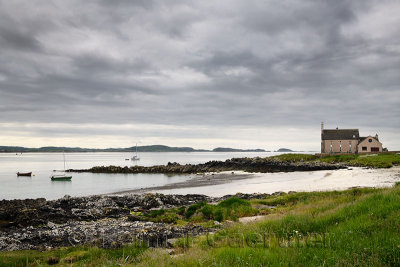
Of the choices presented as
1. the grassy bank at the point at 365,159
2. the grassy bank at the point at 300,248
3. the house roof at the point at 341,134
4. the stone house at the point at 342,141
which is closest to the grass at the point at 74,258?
the grassy bank at the point at 300,248

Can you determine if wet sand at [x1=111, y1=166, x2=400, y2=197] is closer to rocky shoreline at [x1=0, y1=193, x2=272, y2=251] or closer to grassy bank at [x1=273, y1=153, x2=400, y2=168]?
rocky shoreline at [x1=0, y1=193, x2=272, y2=251]

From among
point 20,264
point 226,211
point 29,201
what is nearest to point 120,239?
point 20,264

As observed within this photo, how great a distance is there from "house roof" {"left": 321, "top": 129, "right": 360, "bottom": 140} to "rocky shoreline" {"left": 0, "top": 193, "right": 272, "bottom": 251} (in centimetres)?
7743

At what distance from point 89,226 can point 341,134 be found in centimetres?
9589

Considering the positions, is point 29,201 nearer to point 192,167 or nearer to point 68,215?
point 68,215

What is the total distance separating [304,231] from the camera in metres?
10.4

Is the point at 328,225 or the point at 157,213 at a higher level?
the point at 328,225

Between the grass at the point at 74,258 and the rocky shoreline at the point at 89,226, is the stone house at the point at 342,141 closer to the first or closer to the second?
the rocky shoreline at the point at 89,226

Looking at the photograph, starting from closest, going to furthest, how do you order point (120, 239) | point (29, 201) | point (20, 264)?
point (20, 264) → point (120, 239) → point (29, 201)

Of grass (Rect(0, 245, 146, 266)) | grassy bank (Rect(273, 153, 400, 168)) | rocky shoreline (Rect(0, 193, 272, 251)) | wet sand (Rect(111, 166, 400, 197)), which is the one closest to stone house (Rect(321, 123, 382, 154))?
grassy bank (Rect(273, 153, 400, 168))

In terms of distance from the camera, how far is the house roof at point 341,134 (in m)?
95.2

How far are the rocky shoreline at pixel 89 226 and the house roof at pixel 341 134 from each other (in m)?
77.4

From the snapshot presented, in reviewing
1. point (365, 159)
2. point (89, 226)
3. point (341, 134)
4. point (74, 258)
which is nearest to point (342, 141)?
point (341, 134)

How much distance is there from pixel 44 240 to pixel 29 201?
73.5 ft
